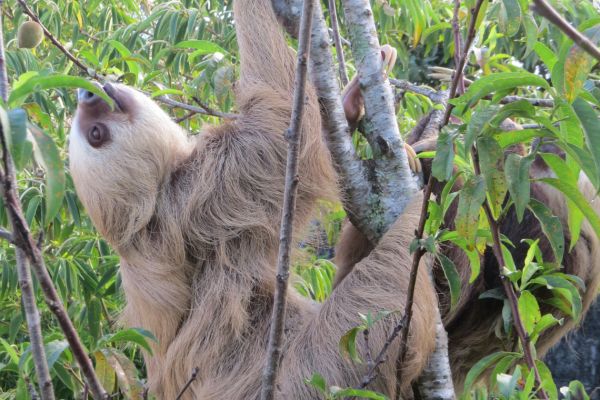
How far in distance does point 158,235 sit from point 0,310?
2343 mm

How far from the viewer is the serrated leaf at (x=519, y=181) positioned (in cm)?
230

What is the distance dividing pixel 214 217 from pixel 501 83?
→ 2.29m

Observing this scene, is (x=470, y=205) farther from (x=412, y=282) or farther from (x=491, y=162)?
(x=412, y=282)

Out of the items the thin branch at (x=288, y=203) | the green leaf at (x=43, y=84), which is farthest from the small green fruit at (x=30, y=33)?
the thin branch at (x=288, y=203)

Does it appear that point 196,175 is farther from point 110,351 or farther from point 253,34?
point 110,351

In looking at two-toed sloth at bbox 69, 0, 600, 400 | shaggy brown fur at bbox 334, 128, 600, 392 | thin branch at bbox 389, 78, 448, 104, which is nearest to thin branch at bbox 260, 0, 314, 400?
two-toed sloth at bbox 69, 0, 600, 400

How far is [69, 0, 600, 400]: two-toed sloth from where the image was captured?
4055mm

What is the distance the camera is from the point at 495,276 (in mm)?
4191

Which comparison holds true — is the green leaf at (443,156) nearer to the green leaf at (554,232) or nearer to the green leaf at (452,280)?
the green leaf at (554,232)

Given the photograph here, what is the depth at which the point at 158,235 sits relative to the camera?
4250 millimetres

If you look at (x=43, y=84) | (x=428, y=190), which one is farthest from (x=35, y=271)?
(x=428, y=190)

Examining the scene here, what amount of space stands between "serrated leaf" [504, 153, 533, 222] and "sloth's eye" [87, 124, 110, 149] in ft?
8.53

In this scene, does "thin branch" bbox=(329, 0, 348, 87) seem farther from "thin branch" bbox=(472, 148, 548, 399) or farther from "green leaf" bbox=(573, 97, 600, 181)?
"green leaf" bbox=(573, 97, 600, 181)

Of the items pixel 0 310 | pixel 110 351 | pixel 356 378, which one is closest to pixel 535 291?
pixel 356 378
